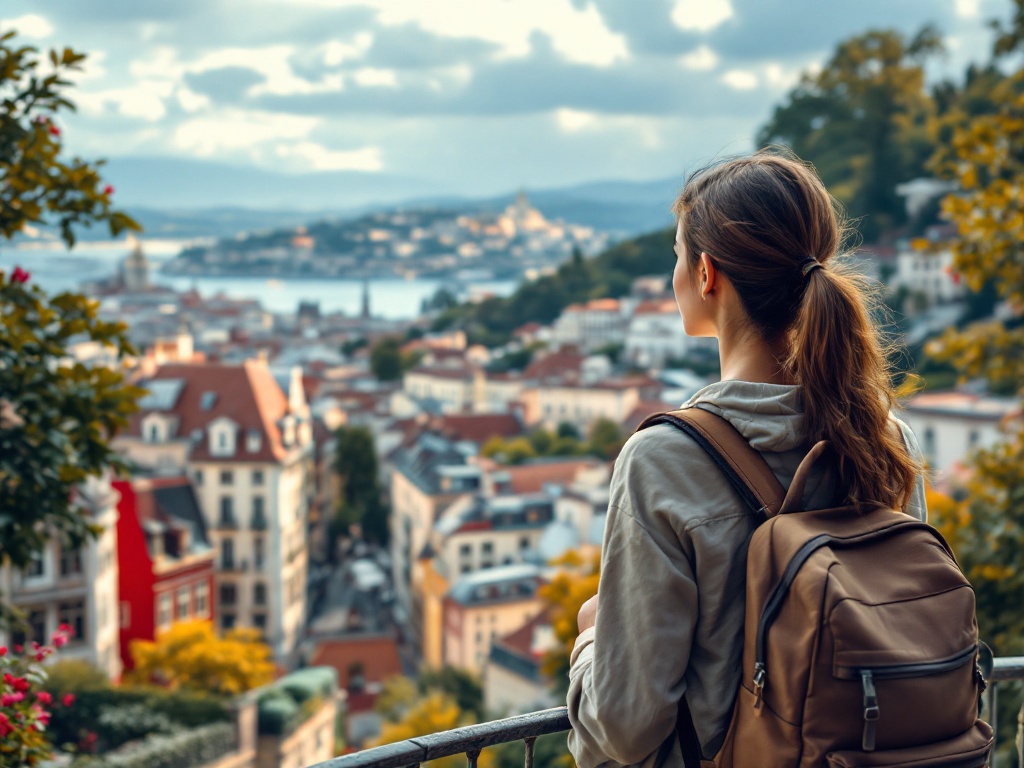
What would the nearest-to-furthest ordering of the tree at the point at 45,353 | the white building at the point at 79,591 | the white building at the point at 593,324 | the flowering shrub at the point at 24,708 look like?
the flowering shrub at the point at 24,708
the tree at the point at 45,353
the white building at the point at 79,591
the white building at the point at 593,324

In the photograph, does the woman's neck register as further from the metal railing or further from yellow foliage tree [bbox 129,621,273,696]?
yellow foliage tree [bbox 129,621,273,696]

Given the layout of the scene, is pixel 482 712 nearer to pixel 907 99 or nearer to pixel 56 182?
pixel 56 182

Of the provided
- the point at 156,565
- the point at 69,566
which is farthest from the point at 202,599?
the point at 69,566

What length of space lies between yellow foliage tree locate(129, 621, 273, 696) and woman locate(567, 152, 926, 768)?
65.8 feet

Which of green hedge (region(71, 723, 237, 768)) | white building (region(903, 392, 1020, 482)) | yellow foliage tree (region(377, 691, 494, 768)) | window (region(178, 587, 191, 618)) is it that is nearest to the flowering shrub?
green hedge (region(71, 723, 237, 768))

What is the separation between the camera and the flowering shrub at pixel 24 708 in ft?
10.1

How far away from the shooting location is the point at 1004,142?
7656mm

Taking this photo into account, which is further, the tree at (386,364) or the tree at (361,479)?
the tree at (386,364)

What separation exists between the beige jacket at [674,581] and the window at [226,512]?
1384 inches

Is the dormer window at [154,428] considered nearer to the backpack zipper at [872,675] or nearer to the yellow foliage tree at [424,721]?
the yellow foliage tree at [424,721]

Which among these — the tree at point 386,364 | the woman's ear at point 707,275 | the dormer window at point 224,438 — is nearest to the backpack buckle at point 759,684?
the woman's ear at point 707,275

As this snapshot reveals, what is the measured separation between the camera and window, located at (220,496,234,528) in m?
35.6

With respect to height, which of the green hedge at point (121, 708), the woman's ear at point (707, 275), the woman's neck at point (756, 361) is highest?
the woman's ear at point (707, 275)

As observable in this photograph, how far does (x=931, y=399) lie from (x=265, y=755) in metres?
37.1
